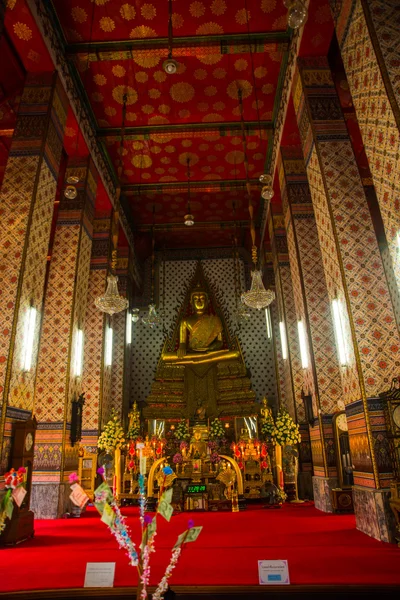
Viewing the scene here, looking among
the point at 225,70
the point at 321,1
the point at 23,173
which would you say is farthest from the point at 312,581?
the point at 225,70

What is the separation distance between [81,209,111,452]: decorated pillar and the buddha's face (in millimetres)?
3983

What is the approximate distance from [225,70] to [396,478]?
768cm

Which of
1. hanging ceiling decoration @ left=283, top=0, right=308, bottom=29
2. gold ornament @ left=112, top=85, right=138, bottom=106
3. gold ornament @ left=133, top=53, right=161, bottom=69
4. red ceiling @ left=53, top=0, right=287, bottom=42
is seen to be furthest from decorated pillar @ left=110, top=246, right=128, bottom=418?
hanging ceiling decoration @ left=283, top=0, right=308, bottom=29

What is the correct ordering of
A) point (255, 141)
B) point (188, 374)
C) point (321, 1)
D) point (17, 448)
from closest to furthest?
point (17, 448), point (321, 1), point (255, 141), point (188, 374)

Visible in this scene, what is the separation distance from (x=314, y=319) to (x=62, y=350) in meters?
4.76

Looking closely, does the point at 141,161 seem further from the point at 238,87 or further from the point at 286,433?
the point at 286,433

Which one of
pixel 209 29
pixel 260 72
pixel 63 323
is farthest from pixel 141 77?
pixel 63 323

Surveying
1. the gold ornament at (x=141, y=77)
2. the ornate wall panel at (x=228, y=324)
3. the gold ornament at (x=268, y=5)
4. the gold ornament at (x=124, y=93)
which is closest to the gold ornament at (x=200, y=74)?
the gold ornament at (x=141, y=77)

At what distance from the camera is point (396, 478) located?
4.70 metres

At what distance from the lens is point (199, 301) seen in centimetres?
1430

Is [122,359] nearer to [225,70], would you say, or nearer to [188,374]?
[188,374]

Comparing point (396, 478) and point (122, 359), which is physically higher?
point (122, 359)

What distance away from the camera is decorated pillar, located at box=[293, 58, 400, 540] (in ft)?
16.3

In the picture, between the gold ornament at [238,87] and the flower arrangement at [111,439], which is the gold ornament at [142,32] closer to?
the gold ornament at [238,87]
